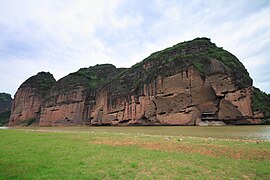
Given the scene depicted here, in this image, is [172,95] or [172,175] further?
[172,95]

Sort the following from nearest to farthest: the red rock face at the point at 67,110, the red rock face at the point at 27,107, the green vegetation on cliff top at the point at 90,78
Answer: the red rock face at the point at 67,110
the green vegetation on cliff top at the point at 90,78
the red rock face at the point at 27,107

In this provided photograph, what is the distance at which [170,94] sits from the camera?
2518 inches

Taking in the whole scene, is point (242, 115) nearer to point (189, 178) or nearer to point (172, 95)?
point (172, 95)

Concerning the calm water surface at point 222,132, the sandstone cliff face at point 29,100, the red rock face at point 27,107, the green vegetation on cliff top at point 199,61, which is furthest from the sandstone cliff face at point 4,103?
the calm water surface at point 222,132

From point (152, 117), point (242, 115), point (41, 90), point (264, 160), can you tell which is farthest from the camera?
point (41, 90)

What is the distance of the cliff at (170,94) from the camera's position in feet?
182

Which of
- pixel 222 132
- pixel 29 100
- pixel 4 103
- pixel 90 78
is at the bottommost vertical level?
pixel 222 132

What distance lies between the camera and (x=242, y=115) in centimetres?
5256

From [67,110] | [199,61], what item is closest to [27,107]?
[67,110]

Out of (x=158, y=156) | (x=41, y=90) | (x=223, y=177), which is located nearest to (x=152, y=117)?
(x=158, y=156)

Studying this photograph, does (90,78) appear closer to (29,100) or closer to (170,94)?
(29,100)

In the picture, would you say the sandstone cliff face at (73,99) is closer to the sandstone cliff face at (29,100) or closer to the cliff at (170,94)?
the cliff at (170,94)

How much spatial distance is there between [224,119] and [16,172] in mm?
53736

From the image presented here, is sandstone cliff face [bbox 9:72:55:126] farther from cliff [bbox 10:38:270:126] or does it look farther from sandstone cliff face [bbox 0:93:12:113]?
sandstone cliff face [bbox 0:93:12:113]
